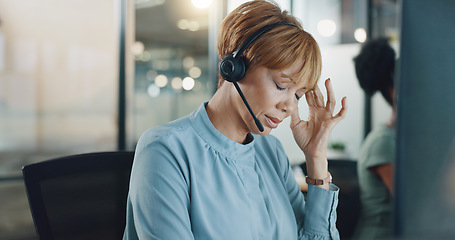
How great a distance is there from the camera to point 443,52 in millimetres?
473

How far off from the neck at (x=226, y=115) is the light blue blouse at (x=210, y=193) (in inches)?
1.0

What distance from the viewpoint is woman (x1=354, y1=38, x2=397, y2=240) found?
1.33 m

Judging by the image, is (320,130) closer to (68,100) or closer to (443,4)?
(443,4)

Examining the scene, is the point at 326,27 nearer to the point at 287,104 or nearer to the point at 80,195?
the point at 287,104

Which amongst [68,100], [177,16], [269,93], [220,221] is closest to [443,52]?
[269,93]

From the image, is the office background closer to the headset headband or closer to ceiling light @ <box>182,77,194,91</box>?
ceiling light @ <box>182,77,194,91</box>

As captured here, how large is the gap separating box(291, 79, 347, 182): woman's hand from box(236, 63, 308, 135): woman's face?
0.10 m

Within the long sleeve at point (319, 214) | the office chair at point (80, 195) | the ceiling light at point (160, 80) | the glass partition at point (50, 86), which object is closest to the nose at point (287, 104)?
the long sleeve at point (319, 214)

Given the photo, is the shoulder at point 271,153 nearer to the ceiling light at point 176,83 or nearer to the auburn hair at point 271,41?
the auburn hair at point 271,41

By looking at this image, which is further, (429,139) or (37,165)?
(37,165)

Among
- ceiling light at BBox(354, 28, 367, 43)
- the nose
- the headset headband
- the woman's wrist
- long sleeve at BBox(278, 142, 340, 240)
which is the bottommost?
long sleeve at BBox(278, 142, 340, 240)

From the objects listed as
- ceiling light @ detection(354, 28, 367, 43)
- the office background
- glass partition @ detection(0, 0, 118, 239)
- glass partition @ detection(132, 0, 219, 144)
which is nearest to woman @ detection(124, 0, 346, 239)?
the office background

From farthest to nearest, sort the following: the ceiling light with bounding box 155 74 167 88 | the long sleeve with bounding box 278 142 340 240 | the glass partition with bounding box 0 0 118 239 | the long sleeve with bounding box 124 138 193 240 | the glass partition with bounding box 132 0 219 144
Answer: the ceiling light with bounding box 155 74 167 88
the glass partition with bounding box 132 0 219 144
the glass partition with bounding box 0 0 118 239
the long sleeve with bounding box 278 142 340 240
the long sleeve with bounding box 124 138 193 240

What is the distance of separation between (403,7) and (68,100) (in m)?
3.02
